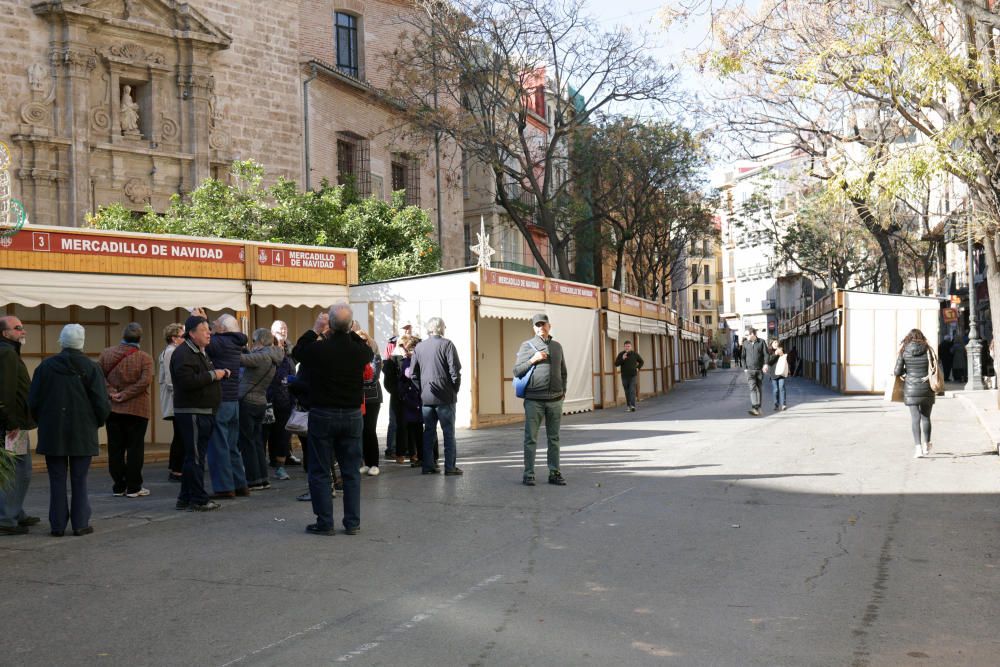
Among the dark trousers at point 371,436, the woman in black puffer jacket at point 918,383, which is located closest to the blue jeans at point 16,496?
the dark trousers at point 371,436

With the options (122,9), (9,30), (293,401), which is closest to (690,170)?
(122,9)

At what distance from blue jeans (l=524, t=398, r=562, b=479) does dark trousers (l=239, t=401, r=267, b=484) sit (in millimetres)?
2755

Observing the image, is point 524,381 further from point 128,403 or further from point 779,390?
point 779,390

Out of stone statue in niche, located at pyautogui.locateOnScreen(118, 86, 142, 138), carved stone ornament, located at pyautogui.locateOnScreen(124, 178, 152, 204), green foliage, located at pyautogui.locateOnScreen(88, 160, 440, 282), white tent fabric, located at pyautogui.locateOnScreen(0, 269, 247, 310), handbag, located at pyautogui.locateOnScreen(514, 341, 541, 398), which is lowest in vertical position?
handbag, located at pyautogui.locateOnScreen(514, 341, 541, 398)

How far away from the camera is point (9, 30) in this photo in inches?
990

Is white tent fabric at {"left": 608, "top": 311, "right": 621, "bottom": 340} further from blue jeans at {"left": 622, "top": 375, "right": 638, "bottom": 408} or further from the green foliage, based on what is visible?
the green foliage

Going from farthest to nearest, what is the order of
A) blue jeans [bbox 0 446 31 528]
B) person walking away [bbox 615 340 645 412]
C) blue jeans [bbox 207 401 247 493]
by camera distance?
1. person walking away [bbox 615 340 645 412]
2. blue jeans [bbox 207 401 247 493]
3. blue jeans [bbox 0 446 31 528]

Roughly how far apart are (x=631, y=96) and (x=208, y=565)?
2492 cm

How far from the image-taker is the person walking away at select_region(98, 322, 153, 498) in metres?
10.5

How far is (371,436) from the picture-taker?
12.2m

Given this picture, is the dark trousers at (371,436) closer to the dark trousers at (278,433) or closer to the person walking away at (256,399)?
the dark trousers at (278,433)

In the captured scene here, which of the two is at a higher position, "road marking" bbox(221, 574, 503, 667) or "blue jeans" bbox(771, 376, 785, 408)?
"blue jeans" bbox(771, 376, 785, 408)

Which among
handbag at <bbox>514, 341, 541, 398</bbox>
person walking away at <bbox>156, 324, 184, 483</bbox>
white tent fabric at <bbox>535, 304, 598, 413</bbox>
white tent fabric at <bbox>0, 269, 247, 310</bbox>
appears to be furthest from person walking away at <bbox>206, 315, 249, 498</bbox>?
white tent fabric at <bbox>535, 304, 598, 413</bbox>

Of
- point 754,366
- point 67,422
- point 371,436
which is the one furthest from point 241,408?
point 754,366
